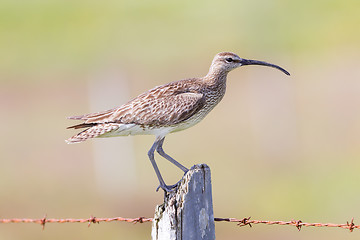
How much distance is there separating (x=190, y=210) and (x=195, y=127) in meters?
21.5

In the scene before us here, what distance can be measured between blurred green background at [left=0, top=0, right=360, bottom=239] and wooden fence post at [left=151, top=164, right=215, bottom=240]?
9.16 metres

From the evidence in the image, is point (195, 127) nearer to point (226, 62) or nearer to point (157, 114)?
point (226, 62)

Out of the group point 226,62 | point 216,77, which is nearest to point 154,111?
point 216,77

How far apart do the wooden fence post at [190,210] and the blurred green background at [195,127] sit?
916 cm

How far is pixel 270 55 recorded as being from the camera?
32.2 metres

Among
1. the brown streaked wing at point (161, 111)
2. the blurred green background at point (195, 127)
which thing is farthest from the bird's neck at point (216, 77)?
the blurred green background at point (195, 127)

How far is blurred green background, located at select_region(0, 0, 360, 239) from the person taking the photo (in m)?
17.2

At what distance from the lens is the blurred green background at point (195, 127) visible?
17.2 metres

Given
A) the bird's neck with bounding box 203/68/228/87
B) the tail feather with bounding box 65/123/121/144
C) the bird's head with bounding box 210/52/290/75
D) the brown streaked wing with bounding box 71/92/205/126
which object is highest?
the bird's head with bounding box 210/52/290/75

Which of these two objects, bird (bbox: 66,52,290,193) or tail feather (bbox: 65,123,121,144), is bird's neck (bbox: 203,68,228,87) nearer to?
bird (bbox: 66,52,290,193)

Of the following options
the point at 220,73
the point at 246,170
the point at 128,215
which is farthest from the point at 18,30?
the point at 220,73

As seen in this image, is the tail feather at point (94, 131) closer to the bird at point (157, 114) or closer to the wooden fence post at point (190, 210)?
the bird at point (157, 114)

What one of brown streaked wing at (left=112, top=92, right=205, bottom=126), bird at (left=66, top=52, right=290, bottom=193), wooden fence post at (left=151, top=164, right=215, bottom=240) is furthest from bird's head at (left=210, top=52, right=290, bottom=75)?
wooden fence post at (left=151, top=164, right=215, bottom=240)

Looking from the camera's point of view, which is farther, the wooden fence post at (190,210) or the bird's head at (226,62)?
the bird's head at (226,62)
